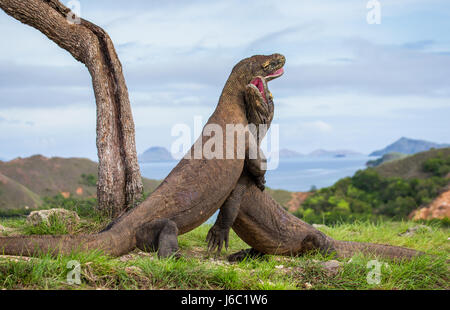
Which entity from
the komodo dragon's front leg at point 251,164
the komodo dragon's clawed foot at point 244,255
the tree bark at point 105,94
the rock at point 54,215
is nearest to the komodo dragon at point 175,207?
the komodo dragon's front leg at point 251,164

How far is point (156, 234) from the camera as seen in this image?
5.25 metres

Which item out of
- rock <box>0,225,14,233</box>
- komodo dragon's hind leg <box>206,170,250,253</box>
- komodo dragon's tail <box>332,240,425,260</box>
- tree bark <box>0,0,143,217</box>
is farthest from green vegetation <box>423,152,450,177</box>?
rock <box>0,225,14,233</box>

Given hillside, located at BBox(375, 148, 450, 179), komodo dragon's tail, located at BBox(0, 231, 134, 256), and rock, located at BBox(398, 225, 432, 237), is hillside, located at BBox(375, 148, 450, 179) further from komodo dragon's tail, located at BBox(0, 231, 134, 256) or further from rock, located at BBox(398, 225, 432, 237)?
komodo dragon's tail, located at BBox(0, 231, 134, 256)

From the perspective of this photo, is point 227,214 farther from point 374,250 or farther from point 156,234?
point 374,250

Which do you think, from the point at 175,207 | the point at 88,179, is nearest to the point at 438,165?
the point at 88,179

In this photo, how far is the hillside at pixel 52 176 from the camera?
48.1ft

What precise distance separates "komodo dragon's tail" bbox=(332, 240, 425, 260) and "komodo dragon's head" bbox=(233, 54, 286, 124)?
206cm

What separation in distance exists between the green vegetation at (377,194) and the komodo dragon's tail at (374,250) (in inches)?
229

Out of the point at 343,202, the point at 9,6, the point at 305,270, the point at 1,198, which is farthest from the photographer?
the point at 343,202
